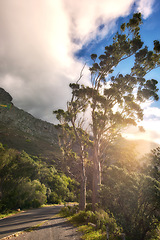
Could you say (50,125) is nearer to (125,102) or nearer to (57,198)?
(57,198)

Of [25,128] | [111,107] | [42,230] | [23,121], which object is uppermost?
[23,121]

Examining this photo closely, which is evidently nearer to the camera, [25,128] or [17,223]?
[17,223]

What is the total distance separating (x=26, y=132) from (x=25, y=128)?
933 centimetres

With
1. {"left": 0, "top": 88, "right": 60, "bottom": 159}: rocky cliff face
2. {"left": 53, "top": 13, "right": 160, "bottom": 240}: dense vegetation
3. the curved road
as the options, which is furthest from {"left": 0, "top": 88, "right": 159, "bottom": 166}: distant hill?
the curved road

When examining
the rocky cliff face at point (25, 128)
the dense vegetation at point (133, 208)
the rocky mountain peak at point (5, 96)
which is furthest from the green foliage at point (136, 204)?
the rocky mountain peak at point (5, 96)

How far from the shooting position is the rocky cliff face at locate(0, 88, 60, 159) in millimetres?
78438

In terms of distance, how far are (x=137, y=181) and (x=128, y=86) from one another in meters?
11.3

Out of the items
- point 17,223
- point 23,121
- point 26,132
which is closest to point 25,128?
point 26,132

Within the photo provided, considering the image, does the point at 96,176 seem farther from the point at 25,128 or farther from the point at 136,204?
the point at 25,128

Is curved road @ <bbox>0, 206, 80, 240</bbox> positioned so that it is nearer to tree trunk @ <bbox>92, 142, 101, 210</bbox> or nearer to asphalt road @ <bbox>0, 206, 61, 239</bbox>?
asphalt road @ <bbox>0, 206, 61, 239</bbox>

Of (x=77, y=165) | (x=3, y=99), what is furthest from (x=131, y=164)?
(x=3, y=99)

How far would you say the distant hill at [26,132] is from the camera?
226ft

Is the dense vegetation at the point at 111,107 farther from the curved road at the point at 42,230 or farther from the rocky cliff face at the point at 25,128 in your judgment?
the rocky cliff face at the point at 25,128

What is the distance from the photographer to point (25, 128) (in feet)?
351
